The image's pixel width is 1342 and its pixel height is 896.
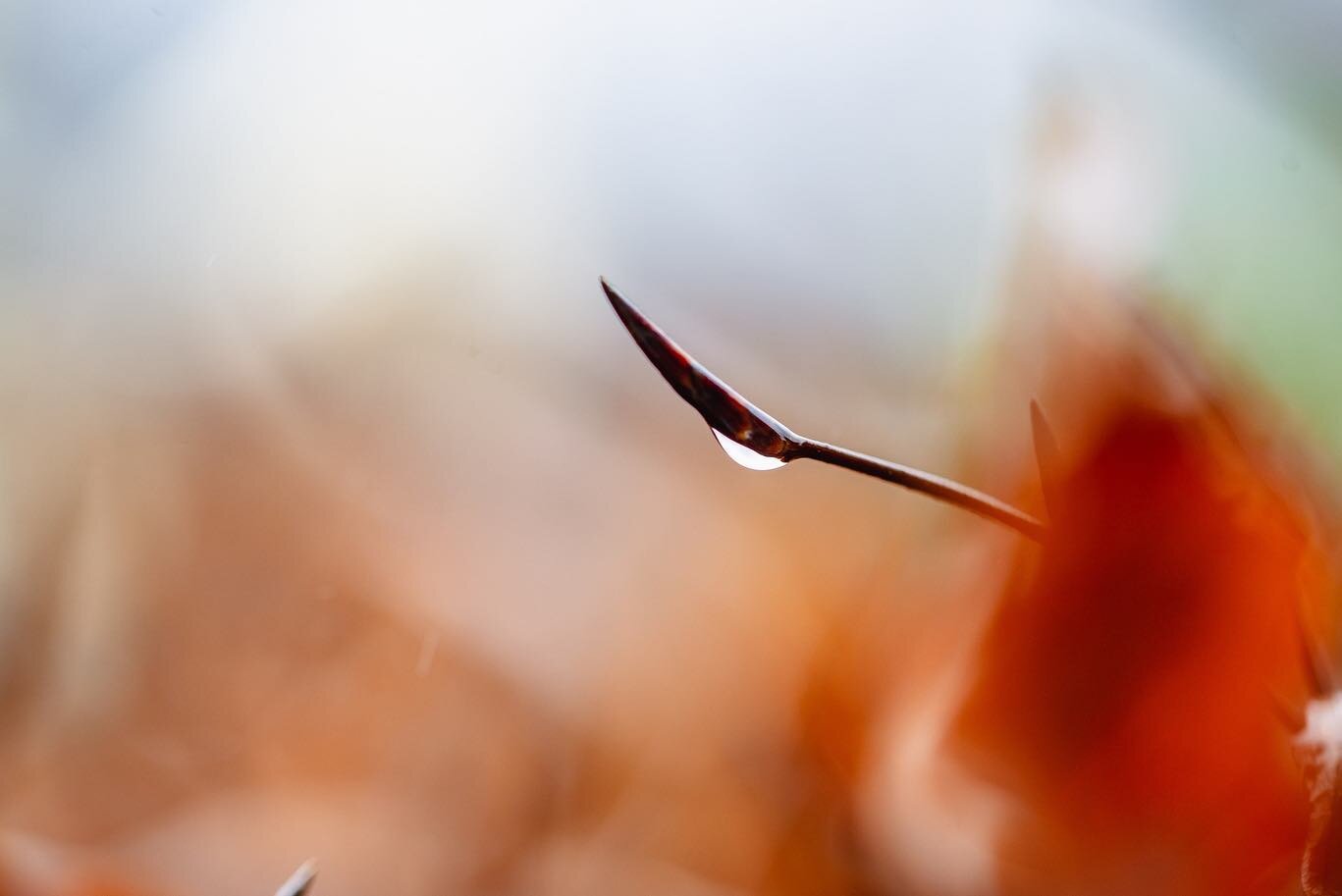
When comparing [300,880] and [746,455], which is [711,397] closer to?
[746,455]

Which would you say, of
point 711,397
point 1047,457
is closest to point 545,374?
point 711,397

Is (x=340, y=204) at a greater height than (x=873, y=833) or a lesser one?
greater

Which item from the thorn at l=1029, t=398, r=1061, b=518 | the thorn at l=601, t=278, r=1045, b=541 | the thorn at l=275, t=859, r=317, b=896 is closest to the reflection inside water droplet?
the thorn at l=601, t=278, r=1045, b=541

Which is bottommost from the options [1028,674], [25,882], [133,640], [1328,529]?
[25,882]

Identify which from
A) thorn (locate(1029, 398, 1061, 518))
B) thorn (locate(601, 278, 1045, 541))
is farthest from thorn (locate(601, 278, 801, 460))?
thorn (locate(1029, 398, 1061, 518))

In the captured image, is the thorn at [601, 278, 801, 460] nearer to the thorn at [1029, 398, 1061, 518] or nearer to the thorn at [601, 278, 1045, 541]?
the thorn at [601, 278, 1045, 541]

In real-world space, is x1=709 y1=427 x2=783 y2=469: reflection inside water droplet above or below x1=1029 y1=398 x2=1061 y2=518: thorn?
below

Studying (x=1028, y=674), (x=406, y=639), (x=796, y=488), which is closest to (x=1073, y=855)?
(x=1028, y=674)

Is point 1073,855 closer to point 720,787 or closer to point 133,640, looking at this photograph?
point 720,787
